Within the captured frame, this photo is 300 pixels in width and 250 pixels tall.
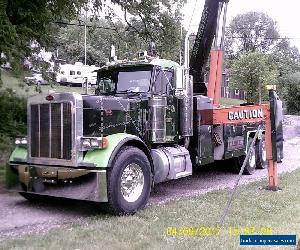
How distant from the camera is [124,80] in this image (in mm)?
9453

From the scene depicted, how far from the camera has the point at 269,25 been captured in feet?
246

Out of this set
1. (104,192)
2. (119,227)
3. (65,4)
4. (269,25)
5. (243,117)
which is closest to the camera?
(119,227)

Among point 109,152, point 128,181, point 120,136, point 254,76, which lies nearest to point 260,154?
point 128,181

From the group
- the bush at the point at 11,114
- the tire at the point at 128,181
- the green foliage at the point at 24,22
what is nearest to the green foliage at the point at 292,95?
the bush at the point at 11,114

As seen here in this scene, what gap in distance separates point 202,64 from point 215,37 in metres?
0.82

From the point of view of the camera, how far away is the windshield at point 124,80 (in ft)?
30.3

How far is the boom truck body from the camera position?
7449 millimetres

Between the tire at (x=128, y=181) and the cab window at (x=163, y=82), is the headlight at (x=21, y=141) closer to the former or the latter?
the tire at (x=128, y=181)

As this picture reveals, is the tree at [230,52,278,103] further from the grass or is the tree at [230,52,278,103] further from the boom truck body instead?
the grass

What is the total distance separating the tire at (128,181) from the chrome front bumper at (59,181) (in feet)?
0.61

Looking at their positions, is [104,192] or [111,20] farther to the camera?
[111,20]

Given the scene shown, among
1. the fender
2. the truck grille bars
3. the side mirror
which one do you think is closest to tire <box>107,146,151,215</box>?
the fender

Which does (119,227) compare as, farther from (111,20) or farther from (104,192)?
(111,20)

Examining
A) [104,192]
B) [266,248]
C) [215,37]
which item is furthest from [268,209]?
[215,37]
